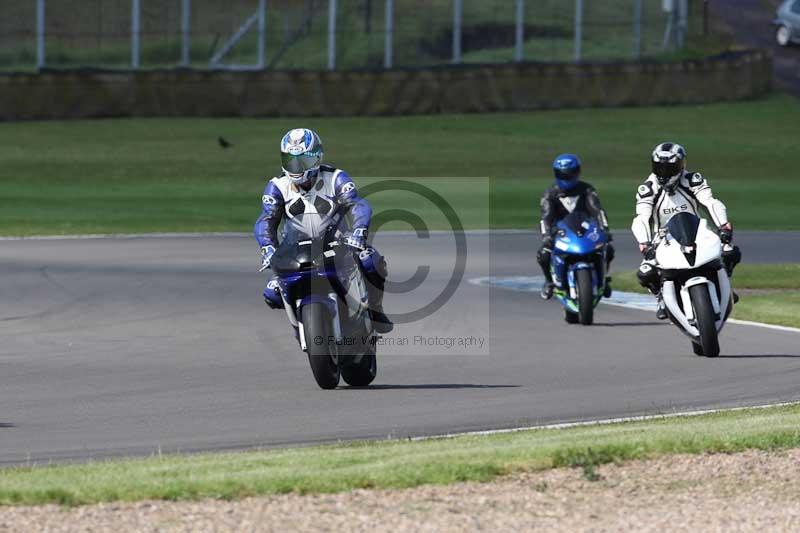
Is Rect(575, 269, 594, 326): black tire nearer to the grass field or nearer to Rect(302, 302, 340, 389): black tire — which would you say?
Rect(302, 302, 340, 389): black tire

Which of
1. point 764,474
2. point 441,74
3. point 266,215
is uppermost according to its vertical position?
point 441,74

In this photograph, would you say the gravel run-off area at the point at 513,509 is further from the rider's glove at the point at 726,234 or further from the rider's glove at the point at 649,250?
the rider's glove at the point at 649,250

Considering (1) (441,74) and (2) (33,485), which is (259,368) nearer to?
(2) (33,485)

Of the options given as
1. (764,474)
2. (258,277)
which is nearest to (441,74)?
(258,277)

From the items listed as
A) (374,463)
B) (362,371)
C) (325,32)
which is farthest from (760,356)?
(325,32)

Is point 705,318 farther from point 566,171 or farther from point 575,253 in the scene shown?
point 566,171

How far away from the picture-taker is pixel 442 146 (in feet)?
133

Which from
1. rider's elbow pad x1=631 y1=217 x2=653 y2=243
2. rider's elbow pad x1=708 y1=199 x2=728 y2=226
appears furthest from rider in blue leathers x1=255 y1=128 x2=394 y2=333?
rider's elbow pad x1=708 y1=199 x2=728 y2=226

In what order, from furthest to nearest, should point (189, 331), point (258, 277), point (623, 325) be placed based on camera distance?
point (258, 277), point (623, 325), point (189, 331)

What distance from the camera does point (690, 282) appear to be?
576 inches

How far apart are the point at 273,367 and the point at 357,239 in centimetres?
220

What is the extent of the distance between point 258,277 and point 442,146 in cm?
1954

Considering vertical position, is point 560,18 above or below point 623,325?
above

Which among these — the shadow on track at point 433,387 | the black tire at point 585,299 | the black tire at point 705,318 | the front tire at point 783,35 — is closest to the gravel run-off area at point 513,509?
the shadow on track at point 433,387
